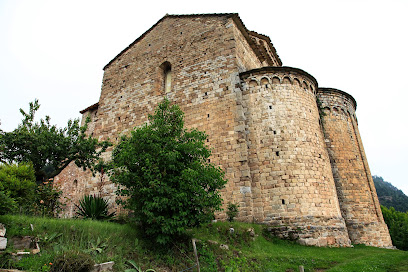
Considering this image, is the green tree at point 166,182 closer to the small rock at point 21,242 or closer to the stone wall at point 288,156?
the small rock at point 21,242

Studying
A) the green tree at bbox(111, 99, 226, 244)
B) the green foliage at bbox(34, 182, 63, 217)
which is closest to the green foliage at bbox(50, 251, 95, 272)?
the green tree at bbox(111, 99, 226, 244)

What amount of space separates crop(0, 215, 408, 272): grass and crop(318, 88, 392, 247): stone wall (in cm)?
393

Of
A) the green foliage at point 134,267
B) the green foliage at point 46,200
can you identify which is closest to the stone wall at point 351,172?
the green foliage at point 134,267

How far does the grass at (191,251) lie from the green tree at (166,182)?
22.8 inches

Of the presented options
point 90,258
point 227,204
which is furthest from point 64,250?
point 227,204

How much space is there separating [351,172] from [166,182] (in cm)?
1111

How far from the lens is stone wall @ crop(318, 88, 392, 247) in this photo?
13.7 metres

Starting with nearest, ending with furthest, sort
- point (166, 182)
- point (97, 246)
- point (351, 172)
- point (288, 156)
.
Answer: point (97, 246) → point (166, 182) → point (288, 156) → point (351, 172)

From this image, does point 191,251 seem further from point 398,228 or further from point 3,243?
point 398,228

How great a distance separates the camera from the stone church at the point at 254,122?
Answer: 37.8 ft

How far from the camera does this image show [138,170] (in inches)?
338

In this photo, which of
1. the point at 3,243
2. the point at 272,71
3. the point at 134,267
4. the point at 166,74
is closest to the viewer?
the point at 3,243

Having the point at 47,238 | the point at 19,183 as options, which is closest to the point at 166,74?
the point at 19,183

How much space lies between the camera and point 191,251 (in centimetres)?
845
